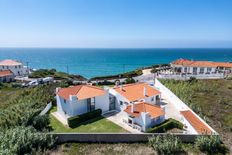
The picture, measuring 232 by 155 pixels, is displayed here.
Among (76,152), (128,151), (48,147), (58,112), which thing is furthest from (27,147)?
(58,112)

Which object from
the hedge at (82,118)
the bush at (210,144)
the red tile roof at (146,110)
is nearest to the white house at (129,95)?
the red tile roof at (146,110)

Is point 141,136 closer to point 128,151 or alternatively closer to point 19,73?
point 128,151

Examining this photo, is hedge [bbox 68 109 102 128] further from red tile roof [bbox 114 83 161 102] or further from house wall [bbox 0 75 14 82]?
house wall [bbox 0 75 14 82]

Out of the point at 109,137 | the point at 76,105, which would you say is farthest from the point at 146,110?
the point at 76,105

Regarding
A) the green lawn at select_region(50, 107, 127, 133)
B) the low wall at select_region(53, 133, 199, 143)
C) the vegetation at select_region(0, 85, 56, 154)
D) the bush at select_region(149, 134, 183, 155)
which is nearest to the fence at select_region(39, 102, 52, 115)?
the vegetation at select_region(0, 85, 56, 154)

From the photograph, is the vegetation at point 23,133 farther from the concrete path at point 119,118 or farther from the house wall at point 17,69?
the house wall at point 17,69
